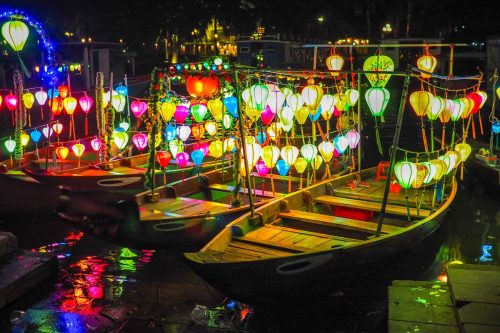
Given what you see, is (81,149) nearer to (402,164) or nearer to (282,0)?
(402,164)

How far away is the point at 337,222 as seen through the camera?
9797 millimetres

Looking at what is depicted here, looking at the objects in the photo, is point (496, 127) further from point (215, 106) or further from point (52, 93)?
point (52, 93)

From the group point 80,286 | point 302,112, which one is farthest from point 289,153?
point 80,286

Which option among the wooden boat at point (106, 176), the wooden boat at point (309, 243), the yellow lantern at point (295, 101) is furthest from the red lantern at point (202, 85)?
the wooden boat at point (309, 243)

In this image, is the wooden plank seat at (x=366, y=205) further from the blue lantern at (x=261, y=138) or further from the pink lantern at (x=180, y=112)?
the pink lantern at (x=180, y=112)

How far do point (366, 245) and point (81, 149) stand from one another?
8.83 m

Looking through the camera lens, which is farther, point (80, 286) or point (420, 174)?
point (420, 174)

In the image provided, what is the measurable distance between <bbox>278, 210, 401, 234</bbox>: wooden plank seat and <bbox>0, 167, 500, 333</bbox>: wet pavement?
695 millimetres

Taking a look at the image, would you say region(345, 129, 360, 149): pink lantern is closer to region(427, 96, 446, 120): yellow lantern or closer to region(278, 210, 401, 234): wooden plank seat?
region(427, 96, 446, 120): yellow lantern

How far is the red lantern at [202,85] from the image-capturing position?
444 inches

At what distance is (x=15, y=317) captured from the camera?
7605 millimetres

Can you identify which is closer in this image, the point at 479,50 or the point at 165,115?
the point at 165,115

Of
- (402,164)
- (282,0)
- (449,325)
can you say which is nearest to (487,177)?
(402,164)

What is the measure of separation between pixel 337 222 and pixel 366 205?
1.43 meters
